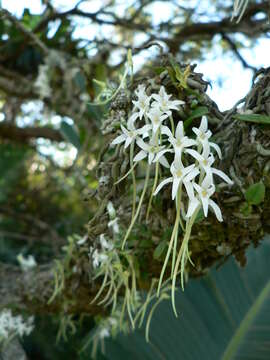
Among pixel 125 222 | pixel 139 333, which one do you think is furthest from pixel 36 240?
pixel 125 222

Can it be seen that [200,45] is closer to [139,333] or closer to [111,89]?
[139,333]

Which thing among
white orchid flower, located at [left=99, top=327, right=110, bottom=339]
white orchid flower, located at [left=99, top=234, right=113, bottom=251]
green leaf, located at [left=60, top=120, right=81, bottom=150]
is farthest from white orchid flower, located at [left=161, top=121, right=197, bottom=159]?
white orchid flower, located at [left=99, top=327, right=110, bottom=339]

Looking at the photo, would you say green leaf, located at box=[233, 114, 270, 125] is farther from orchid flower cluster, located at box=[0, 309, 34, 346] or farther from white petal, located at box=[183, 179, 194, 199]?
orchid flower cluster, located at box=[0, 309, 34, 346]

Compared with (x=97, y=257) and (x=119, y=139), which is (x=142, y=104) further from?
(x=97, y=257)

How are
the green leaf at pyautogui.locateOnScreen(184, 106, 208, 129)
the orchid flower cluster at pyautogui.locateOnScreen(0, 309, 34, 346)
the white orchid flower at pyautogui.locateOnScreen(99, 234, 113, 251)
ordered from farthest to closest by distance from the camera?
the orchid flower cluster at pyautogui.locateOnScreen(0, 309, 34, 346)
the white orchid flower at pyautogui.locateOnScreen(99, 234, 113, 251)
the green leaf at pyautogui.locateOnScreen(184, 106, 208, 129)

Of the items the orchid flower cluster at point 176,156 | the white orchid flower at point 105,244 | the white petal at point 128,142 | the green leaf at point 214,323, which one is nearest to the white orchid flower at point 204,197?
the orchid flower cluster at point 176,156

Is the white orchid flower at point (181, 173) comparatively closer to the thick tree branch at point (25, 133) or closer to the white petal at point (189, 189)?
the white petal at point (189, 189)

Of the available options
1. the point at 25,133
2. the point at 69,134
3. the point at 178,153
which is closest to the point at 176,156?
the point at 178,153
